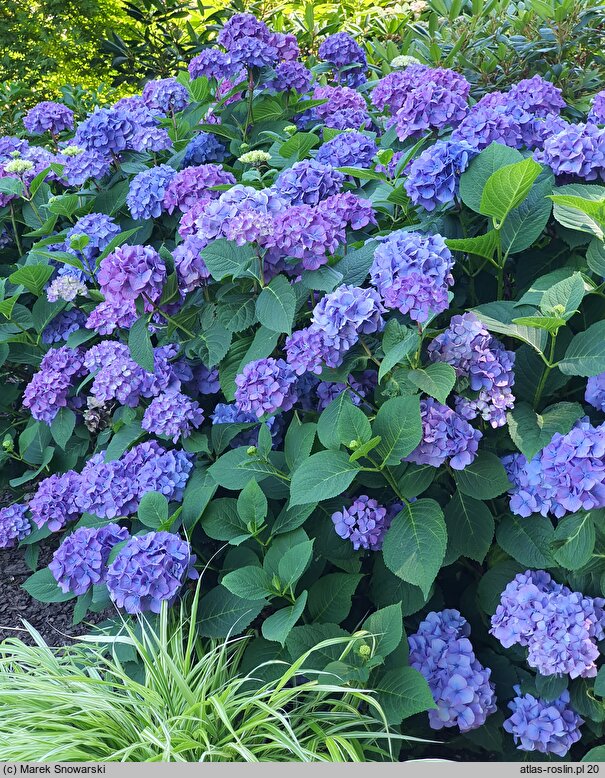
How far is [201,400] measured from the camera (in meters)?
2.24

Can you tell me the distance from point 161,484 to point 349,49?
2.05 meters

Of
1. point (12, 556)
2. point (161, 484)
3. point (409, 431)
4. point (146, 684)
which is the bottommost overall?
point (12, 556)

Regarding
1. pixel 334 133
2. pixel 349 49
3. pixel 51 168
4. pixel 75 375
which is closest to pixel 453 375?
pixel 334 133

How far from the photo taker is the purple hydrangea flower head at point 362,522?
1715mm

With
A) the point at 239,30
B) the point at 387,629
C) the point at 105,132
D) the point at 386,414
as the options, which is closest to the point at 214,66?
the point at 239,30

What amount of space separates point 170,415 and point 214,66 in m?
1.29

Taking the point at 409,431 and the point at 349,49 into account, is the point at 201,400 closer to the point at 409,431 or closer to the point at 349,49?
the point at 409,431

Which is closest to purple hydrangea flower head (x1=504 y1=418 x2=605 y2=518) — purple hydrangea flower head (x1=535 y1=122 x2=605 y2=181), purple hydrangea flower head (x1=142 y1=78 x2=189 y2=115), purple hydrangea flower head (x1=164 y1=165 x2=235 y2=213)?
purple hydrangea flower head (x1=535 y1=122 x2=605 y2=181)

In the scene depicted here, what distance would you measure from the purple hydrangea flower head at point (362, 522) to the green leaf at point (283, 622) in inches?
7.1

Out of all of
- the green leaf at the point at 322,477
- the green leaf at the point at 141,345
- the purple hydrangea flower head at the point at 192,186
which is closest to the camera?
the green leaf at the point at 322,477

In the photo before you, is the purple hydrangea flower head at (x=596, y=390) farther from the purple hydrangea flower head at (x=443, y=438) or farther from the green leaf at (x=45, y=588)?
the green leaf at (x=45, y=588)

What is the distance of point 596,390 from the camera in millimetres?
1593

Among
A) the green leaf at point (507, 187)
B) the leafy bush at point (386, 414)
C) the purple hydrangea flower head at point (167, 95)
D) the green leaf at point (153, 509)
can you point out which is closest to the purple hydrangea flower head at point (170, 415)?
the leafy bush at point (386, 414)

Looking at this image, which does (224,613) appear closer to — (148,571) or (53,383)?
(148,571)
